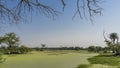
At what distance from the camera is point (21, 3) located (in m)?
4.76

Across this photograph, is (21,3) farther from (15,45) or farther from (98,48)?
(98,48)

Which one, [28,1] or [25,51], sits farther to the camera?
[25,51]

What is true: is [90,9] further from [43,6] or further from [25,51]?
[25,51]

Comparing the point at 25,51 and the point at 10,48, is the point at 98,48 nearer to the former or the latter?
the point at 25,51

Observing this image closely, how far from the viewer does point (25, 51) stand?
343 feet

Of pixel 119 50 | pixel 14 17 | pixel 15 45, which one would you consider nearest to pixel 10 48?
pixel 15 45

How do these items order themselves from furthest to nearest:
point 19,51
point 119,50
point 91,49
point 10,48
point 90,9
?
point 91,49, point 19,51, point 10,48, point 119,50, point 90,9

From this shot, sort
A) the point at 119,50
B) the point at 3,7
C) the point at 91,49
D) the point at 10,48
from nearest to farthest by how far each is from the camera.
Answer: the point at 3,7 → the point at 119,50 → the point at 10,48 → the point at 91,49

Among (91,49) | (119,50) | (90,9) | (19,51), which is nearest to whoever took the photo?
(90,9)

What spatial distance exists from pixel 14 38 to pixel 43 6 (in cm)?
Answer: 9349

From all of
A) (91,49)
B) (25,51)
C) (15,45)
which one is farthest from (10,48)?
(91,49)

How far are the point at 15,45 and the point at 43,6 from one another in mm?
94478

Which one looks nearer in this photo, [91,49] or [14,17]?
[14,17]

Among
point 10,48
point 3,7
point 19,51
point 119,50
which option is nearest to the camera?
point 3,7
